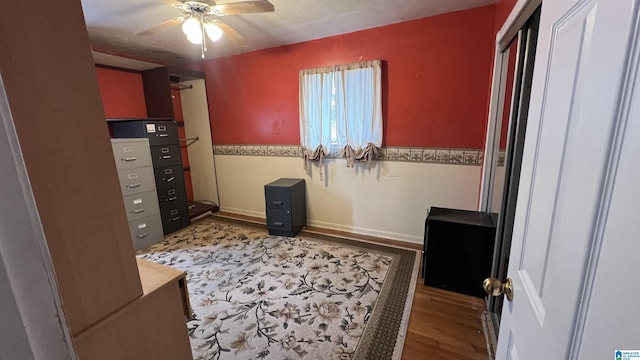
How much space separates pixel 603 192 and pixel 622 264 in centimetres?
10

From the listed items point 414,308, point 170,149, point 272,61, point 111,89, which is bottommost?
point 414,308

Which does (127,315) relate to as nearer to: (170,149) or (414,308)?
(414,308)

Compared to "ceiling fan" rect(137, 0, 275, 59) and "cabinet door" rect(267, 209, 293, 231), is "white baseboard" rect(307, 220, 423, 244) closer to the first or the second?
"cabinet door" rect(267, 209, 293, 231)

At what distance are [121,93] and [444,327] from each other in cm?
449

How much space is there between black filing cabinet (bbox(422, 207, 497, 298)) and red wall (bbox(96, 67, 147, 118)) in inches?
159

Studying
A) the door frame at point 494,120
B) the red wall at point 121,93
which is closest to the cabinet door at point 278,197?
the door frame at point 494,120

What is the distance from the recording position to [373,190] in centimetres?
307

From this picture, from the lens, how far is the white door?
0.33 m

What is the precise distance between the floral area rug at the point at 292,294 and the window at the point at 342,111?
1.14m

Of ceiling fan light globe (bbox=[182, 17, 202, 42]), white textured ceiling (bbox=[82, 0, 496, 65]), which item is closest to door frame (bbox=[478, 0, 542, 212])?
white textured ceiling (bbox=[82, 0, 496, 65])

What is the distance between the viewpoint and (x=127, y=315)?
81cm

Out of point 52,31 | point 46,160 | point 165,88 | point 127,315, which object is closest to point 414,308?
point 127,315

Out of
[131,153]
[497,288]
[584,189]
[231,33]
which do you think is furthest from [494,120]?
[131,153]

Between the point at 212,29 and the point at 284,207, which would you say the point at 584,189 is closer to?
the point at 212,29
